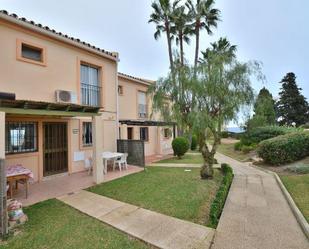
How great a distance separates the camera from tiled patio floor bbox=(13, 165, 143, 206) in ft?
24.3

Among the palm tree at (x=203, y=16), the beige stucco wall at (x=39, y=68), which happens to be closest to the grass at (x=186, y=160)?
the beige stucco wall at (x=39, y=68)

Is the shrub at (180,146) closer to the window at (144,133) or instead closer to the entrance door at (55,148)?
the window at (144,133)

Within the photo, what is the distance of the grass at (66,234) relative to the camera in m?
4.44

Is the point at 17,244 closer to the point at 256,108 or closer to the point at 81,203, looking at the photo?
the point at 81,203

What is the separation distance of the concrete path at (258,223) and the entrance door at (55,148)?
8600 mm

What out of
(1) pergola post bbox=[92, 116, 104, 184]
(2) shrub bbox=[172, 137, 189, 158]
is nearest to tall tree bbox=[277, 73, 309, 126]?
(2) shrub bbox=[172, 137, 189, 158]

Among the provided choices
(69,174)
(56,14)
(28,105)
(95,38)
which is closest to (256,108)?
(28,105)

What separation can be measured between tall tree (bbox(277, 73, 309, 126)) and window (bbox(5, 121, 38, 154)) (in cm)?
4364

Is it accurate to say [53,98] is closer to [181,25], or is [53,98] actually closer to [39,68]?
[39,68]

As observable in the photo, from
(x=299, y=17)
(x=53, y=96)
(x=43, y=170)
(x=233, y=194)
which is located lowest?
(x=233, y=194)

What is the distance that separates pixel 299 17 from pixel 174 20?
1145 cm

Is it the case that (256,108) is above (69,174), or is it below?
above

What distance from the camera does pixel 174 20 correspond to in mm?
21062

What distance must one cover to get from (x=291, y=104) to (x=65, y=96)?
42.8 meters
